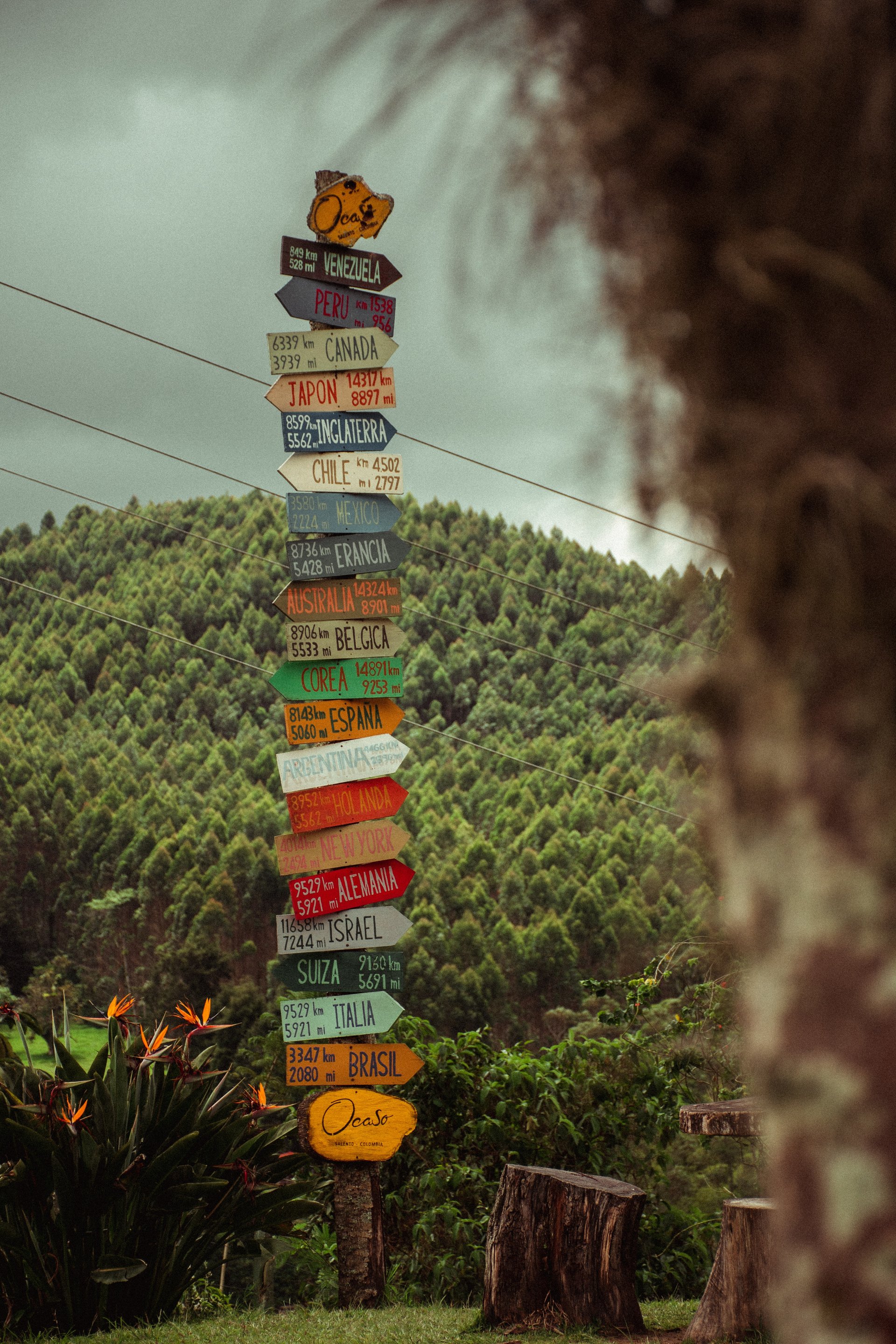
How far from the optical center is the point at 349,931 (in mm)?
5348

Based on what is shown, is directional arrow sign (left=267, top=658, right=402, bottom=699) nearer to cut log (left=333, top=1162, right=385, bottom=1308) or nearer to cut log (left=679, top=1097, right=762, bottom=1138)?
cut log (left=333, top=1162, right=385, bottom=1308)

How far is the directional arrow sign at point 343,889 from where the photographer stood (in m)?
5.36

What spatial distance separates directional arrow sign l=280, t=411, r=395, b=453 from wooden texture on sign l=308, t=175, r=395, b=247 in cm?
87

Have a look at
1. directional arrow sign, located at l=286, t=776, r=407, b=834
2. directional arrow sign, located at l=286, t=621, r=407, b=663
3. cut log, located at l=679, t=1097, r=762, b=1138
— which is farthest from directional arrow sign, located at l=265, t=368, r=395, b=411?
cut log, located at l=679, t=1097, r=762, b=1138

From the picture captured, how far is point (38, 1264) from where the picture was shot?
4.02 m

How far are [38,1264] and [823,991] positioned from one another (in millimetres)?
3986

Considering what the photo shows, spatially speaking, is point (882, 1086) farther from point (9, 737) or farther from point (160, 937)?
point (9, 737)

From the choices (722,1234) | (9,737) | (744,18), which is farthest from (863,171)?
(9,737)

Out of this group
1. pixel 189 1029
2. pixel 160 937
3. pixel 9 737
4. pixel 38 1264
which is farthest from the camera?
pixel 9 737

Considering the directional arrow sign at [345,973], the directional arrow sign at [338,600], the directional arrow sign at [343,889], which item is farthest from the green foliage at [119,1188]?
the directional arrow sign at [338,600]

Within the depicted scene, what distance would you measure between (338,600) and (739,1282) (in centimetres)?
331

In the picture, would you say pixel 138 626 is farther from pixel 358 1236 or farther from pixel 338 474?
pixel 358 1236

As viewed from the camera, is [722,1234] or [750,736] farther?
[722,1234]

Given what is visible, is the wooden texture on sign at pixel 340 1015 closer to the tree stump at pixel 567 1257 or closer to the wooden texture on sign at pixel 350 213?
the tree stump at pixel 567 1257
